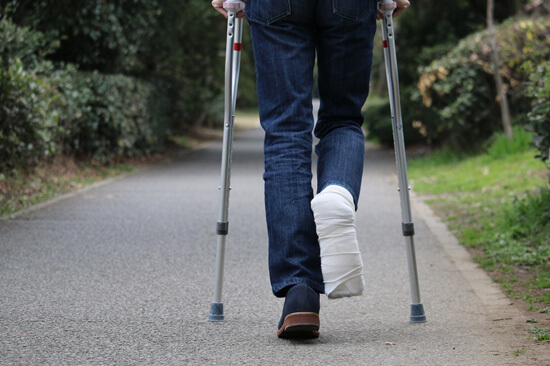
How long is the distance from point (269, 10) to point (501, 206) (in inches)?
185

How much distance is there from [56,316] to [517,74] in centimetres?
1022

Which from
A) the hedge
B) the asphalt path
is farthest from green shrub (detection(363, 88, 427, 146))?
the asphalt path

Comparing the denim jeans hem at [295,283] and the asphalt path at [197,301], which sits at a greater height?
the denim jeans hem at [295,283]

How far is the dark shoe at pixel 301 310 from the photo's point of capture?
2949 millimetres

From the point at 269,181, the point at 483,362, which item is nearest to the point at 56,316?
the point at 269,181

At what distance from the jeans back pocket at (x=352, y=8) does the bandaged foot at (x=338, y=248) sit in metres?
0.74

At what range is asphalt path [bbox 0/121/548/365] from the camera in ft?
9.62

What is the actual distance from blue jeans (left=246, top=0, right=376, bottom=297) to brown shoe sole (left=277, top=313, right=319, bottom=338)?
5.0 inches

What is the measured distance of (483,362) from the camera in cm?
282

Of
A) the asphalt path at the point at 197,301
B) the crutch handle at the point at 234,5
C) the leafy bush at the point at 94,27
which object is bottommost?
the asphalt path at the point at 197,301

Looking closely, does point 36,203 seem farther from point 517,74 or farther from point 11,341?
point 517,74

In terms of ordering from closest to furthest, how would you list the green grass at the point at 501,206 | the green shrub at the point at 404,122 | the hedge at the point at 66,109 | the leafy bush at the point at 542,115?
the green grass at the point at 501,206
the leafy bush at the point at 542,115
the hedge at the point at 66,109
the green shrub at the point at 404,122

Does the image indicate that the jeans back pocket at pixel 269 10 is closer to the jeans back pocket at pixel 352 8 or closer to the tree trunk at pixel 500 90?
the jeans back pocket at pixel 352 8

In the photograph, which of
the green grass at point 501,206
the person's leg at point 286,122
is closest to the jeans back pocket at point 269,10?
the person's leg at point 286,122
